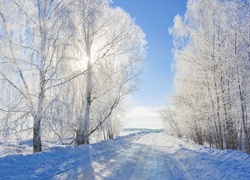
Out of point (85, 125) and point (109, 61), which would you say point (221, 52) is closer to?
point (109, 61)

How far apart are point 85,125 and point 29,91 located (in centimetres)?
750

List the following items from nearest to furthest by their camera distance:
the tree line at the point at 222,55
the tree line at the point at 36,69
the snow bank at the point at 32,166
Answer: the snow bank at the point at 32,166
the tree line at the point at 36,69
the tree line at the point at 222,55

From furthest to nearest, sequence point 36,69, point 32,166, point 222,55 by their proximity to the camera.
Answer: point 222,55 → point 36,69 → point 32,166

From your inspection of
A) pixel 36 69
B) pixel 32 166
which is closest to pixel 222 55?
pixel 36 69

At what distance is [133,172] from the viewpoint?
1017 centimetres

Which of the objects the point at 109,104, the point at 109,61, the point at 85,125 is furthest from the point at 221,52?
the point at 109,104

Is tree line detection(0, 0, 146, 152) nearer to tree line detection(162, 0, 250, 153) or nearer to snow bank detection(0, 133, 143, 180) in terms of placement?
snow bank detection(0, 133, 143, 180)

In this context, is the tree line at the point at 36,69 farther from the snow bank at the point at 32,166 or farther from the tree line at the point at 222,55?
the tree line at the point at 222,55

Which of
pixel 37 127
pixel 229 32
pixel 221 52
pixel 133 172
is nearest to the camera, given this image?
pixel 133 172

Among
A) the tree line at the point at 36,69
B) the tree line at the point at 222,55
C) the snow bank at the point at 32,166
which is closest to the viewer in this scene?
the snow bank at the point at 32,166

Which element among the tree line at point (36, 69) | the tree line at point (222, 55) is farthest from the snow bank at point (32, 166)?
the tree line at point (222, 55)

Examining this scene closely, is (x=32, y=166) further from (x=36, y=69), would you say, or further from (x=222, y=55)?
(x=222, y=55)

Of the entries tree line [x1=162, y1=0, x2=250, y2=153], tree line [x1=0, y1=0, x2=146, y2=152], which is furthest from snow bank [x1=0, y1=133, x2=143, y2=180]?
tree line [x1=162, y1=0, x2=250, y2=153]

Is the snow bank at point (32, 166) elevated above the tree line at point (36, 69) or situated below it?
below
